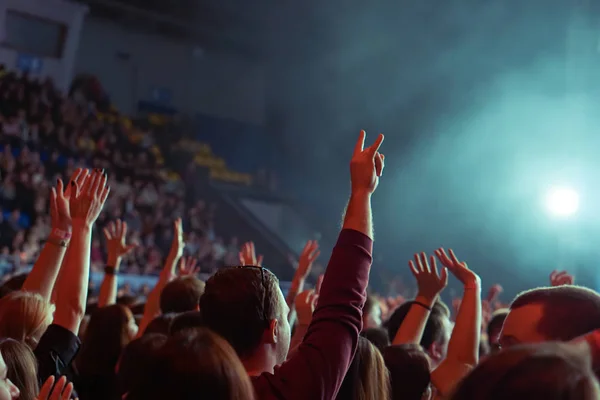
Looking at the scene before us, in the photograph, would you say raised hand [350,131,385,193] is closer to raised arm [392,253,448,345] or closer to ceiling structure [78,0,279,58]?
raised arm [392,253,448,345]

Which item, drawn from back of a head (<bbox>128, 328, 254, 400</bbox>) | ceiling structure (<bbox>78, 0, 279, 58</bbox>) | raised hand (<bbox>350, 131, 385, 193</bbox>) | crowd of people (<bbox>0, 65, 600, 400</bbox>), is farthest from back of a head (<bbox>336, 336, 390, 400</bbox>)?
ceiling structure (<bbox>78, 0, 279, 58</bbox>)

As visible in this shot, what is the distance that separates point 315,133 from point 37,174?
8.98 metres

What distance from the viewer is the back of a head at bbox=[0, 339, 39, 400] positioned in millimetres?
1895

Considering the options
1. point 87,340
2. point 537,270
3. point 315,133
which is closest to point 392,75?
point 315,133

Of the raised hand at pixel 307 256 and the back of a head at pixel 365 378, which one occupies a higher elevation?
the raised hand at pixel 307 256

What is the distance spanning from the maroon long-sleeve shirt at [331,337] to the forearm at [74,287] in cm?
98

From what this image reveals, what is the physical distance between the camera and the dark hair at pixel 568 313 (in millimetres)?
1839

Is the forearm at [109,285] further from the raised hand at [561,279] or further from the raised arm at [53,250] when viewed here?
the raised hand at [561,279]

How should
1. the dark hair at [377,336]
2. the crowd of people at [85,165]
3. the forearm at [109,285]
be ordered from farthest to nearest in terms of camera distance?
the crowd of people at [85,165]
the forearm at [109,285]
the dark hair at [377,336]

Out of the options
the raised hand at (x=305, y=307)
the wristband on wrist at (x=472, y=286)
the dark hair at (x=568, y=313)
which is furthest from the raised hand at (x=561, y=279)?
the dark hair at (x=568, y=313)

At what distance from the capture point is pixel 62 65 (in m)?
17.8

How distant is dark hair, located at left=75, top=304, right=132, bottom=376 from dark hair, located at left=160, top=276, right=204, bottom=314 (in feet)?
0.80

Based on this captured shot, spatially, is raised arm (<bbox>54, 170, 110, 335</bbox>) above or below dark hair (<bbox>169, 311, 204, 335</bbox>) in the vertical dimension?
above

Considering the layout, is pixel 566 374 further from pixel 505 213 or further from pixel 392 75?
pixel 392 75
